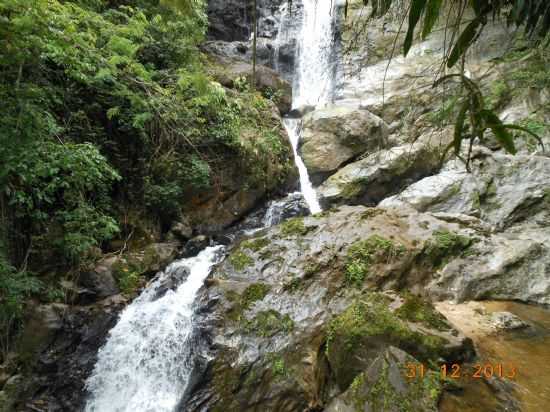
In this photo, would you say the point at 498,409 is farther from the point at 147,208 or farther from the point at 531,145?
the point at 531,145

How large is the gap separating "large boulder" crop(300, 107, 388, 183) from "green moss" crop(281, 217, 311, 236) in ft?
13.7

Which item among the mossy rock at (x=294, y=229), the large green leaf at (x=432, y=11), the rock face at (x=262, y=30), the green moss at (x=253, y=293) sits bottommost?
the green moss at (x=253, y=293)

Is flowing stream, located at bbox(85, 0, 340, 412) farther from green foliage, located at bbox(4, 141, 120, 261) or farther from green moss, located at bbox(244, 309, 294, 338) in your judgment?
green foliage, located at bbox(4, 141, 120, 261)

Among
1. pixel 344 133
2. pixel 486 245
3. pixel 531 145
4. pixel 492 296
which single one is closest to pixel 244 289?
pixel 492 296

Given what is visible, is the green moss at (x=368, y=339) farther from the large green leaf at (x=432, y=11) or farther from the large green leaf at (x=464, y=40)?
the large green leaf at (x=432, y=11)

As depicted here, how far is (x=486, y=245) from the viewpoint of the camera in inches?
234

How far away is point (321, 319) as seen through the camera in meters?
4.15

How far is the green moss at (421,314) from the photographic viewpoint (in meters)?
3.65

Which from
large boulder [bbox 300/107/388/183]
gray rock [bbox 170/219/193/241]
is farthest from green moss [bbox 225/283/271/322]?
large boulder [bbox 300/107/388/183]

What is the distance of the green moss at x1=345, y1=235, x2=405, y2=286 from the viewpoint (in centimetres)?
474

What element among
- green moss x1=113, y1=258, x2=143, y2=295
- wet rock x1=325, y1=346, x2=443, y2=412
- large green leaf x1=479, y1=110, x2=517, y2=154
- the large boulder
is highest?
large green leaf x1=479, y1=110, x2=517, y2=154

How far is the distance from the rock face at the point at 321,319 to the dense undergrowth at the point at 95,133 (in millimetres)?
2136

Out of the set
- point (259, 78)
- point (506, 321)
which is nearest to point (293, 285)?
point (506, 321)

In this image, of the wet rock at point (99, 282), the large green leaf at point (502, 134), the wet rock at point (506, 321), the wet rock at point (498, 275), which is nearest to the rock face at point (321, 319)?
the wet rock at point (498, 275)
